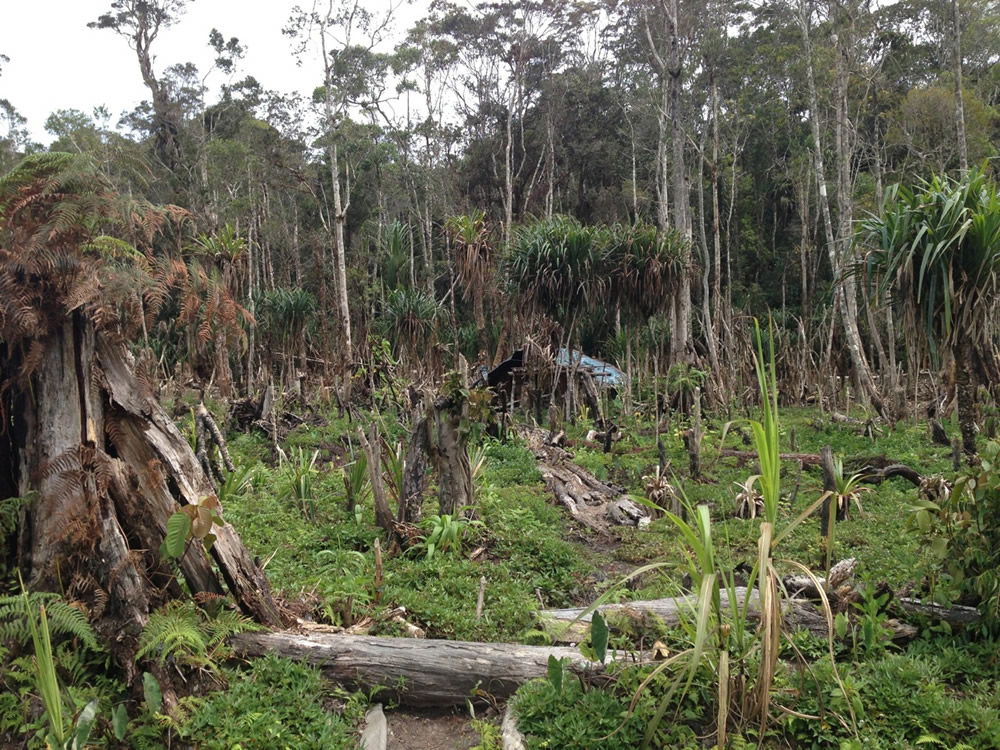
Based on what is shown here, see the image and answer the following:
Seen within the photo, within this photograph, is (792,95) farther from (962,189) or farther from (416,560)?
(416,560)

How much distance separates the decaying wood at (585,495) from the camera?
7242 millimetres

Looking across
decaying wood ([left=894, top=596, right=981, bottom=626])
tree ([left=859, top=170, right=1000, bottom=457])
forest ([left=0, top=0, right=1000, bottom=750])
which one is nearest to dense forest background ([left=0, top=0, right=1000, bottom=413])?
forest ([left=0, top=0, right=1000, bottom=750])

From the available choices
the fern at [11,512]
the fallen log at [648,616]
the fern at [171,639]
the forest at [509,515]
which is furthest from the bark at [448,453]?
the fern at [11,512]

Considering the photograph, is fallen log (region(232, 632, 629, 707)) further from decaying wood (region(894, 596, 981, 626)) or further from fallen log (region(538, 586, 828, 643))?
decaying wood (region(894, 596, 981, 626))

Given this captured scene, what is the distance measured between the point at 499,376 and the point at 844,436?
5880 mm

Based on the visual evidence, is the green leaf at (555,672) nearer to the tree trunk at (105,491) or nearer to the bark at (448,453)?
the tree trunk at (105,491)

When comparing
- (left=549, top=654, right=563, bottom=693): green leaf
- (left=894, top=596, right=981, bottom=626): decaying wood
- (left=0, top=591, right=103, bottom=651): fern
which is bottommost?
(left=894, top=596, right=981, bottom=626): decaying wood

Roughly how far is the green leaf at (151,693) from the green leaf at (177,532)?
52 centimetres

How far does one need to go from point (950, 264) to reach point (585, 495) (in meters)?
4.14

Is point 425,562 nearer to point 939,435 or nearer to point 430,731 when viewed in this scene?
point 430,731

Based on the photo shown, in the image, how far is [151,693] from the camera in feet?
9.79

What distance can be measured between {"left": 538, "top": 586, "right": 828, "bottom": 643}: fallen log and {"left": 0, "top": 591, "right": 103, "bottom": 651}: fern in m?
2.08

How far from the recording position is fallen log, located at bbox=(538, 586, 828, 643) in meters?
3.61

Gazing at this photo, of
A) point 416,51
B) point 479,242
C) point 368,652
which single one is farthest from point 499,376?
point 416,51
